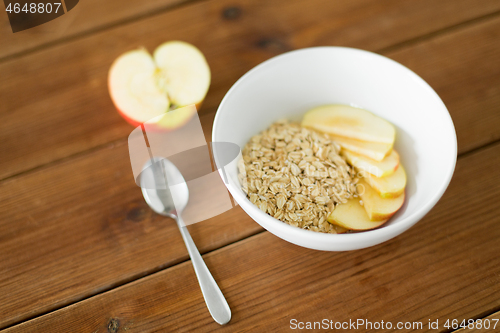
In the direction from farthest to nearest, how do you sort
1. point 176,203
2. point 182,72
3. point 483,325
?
point 182,72 → point 176,203 → point 483,325

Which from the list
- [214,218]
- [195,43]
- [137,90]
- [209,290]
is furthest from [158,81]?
[209,290]

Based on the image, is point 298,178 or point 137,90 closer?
point 298,178

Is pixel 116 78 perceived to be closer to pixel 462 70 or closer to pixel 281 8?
pixel 281 8

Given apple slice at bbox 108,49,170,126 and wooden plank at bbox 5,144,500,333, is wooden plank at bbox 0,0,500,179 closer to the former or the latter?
apple slice at bbox 108,49,170,126

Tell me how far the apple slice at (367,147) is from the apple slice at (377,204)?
0.17 feet

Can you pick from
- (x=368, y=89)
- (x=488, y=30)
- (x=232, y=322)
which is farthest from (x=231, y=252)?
(x=488, y=30)

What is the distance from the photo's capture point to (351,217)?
56 cm

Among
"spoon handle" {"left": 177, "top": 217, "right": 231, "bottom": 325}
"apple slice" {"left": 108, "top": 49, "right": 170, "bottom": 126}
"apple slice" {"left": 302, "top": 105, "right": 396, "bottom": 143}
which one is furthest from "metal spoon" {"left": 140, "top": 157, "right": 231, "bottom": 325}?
"apple slice" {"left": 302, "top": 105, "right": 396, "bottom": 143}

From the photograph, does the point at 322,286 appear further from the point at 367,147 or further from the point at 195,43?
the point at 195,43

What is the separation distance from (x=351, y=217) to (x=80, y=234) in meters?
0.42

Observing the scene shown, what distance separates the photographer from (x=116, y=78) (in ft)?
2.40

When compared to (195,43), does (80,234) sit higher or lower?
lower

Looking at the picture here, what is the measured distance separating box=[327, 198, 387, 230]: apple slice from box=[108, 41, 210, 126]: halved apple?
0.33 metres

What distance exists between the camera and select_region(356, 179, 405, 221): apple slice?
0.55 metres
